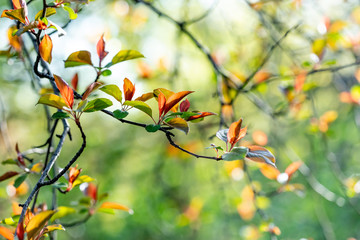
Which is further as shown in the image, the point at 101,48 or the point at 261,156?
the point at 101,48

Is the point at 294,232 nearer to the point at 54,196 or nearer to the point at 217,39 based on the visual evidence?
the point at 217,39

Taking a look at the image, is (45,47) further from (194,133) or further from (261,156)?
(194,133)

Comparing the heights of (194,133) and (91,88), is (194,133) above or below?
below

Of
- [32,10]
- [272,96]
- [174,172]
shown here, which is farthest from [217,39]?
[32,10]

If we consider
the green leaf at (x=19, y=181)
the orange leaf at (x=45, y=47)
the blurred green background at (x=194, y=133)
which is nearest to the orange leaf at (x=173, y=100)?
the orange leaf at (x=45, y=47)

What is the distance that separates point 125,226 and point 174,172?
888 millimetres

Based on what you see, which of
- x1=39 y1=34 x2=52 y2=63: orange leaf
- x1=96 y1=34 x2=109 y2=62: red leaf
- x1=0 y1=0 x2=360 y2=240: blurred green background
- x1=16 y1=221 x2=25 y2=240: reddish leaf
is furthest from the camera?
x1=0 y1=0 x2=360 y2=240: blurred green background

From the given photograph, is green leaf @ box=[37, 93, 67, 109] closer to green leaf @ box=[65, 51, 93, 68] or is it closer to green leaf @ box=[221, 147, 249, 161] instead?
green leaf @ box=[65, 51, 93, 68]

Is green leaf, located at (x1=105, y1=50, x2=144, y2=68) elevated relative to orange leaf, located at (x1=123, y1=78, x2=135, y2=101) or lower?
elevated

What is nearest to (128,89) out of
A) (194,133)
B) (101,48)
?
(101,48)

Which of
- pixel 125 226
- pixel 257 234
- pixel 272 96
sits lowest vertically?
pixel 125 226

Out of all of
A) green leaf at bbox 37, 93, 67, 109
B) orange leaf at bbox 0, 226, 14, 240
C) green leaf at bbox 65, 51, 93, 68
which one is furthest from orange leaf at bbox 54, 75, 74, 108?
orange leaf at bbox 0, 226, 14, 240

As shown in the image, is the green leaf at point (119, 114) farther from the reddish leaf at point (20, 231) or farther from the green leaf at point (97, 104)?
the reddish leaf at point (20, 231)

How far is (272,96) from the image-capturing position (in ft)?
12.0
